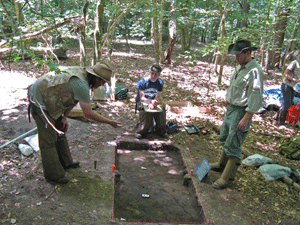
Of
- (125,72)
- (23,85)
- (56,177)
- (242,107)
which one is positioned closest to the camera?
(56,177)

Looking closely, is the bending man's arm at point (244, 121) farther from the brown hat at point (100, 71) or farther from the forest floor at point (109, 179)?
the brown hat at point (100, 71)

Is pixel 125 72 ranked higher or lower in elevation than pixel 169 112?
higher

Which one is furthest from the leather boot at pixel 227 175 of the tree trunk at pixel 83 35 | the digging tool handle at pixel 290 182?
the tree trunk at pixel 83 35

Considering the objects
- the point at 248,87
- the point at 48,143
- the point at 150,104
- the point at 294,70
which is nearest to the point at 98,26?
the point at 150,104

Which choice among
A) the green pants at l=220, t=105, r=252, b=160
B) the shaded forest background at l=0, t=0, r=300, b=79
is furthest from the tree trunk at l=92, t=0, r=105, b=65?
the green pants at l=220, t=105, r=252, b=160

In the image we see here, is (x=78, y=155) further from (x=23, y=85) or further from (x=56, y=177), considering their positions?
(x=23, y=85)

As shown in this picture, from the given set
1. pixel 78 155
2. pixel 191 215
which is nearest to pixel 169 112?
pixel 78 155

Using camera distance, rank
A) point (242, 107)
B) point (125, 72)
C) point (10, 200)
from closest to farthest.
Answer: point (10, 200) < point (242, 107) < point (125, 72)

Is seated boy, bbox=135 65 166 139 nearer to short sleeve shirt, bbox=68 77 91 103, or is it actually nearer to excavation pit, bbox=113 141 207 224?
excavation pit, bbox=113 141 207 224

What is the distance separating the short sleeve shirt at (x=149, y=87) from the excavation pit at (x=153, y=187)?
1.15 metres

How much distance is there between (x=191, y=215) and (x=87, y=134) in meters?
2.77

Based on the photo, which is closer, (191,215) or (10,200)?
(10,200)

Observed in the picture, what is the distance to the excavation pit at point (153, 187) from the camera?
291cm

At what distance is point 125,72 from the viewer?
32.1ft
